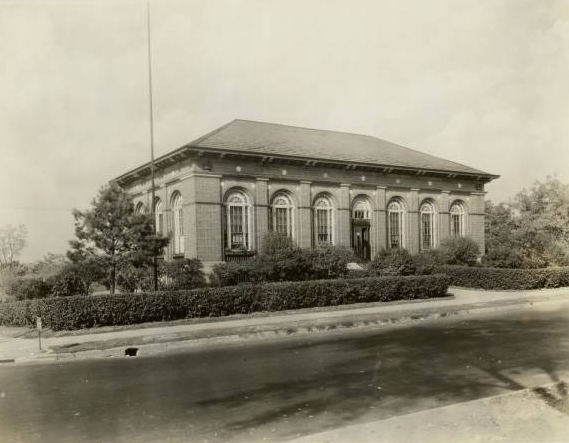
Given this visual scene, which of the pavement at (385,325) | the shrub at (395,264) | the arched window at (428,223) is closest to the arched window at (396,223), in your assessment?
the arched window at (428,223)

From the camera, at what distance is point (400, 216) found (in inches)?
1299

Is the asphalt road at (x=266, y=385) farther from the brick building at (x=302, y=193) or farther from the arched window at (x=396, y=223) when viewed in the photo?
the arched window at (x=396, y=223)

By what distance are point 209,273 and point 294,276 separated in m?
4.27

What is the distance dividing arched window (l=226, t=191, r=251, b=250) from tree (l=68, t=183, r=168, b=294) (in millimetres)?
6956

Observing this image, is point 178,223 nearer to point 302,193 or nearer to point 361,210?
point 302,193

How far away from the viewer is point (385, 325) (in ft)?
55.6

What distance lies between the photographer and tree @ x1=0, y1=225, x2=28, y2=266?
3166cm

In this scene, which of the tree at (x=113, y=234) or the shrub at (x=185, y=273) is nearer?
the tree at (x=113, y=234)

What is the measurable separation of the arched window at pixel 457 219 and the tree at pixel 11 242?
28216mm

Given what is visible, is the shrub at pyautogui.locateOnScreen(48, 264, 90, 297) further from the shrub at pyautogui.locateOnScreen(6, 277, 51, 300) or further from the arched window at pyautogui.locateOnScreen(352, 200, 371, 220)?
the arched window at pyautogui.locateOnScreen(352, 200, 371, 220)

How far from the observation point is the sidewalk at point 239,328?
528 inches

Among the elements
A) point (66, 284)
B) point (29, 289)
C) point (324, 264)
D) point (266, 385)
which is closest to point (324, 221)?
point (324, 264)

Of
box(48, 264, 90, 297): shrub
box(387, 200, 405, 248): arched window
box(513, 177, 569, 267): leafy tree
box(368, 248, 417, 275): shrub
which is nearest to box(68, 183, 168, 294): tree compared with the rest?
box(48, 264, 90, 297): shrub

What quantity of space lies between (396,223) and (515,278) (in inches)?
353
